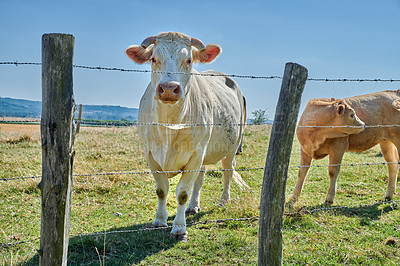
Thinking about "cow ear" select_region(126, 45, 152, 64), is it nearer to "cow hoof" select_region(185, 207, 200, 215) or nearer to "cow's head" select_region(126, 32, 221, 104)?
"cow's head" select_region(126, 32, 221, 104)

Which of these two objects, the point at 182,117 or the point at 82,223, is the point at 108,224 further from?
the point at 182,117

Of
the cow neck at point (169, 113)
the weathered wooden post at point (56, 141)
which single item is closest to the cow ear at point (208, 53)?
the cow neck at point (169, 113)

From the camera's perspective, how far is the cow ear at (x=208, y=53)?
5.02m

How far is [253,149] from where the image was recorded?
41.2 feet

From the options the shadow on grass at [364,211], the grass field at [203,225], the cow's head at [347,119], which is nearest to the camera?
the grass field at [203,225]

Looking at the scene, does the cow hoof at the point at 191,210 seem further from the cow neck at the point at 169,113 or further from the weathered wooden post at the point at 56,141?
the weathered wooden post at the point at 56,141

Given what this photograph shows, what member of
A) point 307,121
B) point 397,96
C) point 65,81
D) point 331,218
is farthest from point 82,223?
point 397,96

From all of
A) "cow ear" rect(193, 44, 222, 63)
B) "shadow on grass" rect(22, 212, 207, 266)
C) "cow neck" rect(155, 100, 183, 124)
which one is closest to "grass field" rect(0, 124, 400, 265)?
"shadow on grass" rect(22, 212, 207, 266)

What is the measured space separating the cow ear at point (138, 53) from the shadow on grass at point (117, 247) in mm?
2251

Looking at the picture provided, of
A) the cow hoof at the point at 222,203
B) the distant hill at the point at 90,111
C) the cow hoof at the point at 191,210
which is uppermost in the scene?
the distant hill at the point at 90,111

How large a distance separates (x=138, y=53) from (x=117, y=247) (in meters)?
2.51

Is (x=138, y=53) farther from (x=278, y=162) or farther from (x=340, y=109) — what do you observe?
(x=340, y=109)

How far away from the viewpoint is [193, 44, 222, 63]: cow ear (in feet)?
16.5

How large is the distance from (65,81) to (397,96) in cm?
640
